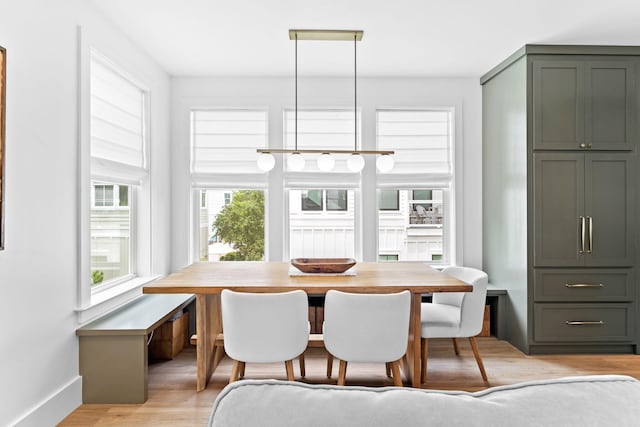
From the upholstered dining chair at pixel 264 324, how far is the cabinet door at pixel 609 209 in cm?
270

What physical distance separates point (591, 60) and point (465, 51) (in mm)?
1047

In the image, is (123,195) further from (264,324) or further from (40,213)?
(264,324)

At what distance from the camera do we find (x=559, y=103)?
394cm

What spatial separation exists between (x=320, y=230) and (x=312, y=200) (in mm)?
331

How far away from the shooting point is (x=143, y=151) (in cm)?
416

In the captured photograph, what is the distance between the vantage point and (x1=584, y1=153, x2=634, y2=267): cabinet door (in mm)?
3939

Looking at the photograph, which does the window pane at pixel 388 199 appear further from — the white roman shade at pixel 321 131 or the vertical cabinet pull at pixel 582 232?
the vertical cabinet pull at pixel 582 232

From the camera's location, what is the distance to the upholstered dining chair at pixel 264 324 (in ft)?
9.01

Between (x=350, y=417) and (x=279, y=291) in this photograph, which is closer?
(x=350, y=417)

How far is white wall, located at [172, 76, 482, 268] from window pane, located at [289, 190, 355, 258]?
0.15m

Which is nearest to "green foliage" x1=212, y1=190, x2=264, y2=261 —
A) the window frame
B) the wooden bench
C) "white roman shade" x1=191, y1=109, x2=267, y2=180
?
"white roman shade" x1=191, y1=109, x2=267, y2=180

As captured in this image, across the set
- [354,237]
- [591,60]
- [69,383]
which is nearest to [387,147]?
[354,237]

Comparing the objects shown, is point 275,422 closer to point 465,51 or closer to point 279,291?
point 279,291

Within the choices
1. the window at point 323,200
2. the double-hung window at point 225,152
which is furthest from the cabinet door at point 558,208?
the double-hung window at point 225,152
